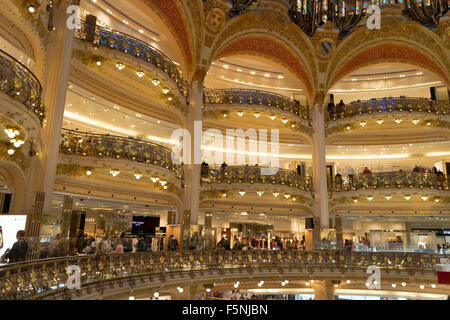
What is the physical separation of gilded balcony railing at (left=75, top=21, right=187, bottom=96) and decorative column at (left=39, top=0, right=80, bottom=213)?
1.55 metres

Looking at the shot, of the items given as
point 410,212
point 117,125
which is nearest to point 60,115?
point 117,125

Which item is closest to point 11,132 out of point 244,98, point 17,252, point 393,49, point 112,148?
point 17,252

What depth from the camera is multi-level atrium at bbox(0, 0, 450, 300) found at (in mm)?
9047

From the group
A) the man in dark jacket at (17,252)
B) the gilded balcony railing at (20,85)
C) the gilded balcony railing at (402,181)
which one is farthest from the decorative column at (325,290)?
the gilded balcony railing at (20,85)

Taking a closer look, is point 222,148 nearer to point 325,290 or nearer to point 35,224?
point 325,290

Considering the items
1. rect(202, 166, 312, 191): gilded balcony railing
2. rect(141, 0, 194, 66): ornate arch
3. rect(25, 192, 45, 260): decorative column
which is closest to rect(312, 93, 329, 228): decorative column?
rect(202, 166, 312, 191): gilded balcony railing

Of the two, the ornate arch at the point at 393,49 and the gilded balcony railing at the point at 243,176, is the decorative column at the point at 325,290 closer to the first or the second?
the gilded balcony railing at the point at 243,176

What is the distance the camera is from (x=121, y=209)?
709 inches

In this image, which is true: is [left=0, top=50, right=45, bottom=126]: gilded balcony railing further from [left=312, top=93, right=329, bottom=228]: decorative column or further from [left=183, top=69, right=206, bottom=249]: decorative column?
[left=312, top=93, right=329, bottom=228]: decorative column

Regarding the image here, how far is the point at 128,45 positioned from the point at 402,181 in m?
15.4

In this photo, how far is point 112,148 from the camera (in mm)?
11773

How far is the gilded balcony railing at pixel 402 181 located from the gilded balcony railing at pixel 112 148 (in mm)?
11418
